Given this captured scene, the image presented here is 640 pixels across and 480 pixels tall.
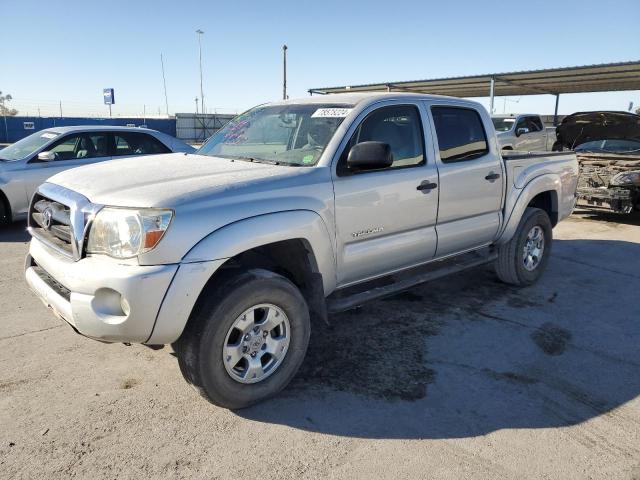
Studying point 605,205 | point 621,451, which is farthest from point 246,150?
point 605,205

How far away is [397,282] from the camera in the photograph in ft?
12.7

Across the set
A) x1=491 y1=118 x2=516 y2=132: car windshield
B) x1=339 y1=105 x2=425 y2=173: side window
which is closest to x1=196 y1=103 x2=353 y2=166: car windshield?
x1=339 y1=105 x2=425 y2=173: side window

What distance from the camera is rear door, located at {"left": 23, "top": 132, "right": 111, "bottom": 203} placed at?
739cm

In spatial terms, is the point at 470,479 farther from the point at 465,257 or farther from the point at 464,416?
the point at 465,257

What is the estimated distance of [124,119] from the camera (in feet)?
137

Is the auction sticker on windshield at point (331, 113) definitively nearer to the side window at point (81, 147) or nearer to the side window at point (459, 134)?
the side window at point (459, 134)

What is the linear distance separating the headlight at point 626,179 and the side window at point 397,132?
6.07 meters

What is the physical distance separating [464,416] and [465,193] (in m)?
2.00

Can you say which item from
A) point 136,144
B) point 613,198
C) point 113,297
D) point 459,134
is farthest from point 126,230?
point 613,198

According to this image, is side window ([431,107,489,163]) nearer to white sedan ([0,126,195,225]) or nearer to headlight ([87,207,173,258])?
headlight ([87,207,173,258])

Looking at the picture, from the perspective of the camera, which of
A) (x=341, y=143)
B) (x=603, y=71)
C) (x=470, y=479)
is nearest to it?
(x=470, y=479)

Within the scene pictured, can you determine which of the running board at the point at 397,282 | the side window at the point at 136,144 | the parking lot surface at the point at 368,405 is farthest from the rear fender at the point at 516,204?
the side window at the point at 136,144

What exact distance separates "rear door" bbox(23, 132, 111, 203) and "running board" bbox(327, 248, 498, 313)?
574 centimetres

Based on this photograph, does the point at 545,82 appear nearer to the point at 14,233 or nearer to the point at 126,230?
the point at 14,233
